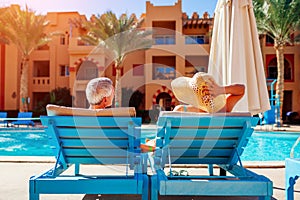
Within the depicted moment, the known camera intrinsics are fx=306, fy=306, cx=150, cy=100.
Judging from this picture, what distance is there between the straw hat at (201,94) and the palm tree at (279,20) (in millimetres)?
15989

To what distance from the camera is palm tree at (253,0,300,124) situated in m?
17.6

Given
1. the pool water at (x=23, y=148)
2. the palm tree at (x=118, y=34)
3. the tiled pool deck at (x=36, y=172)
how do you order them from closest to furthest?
the tiled pool deck at (x=36, y=172) < the pool water at (x=23, y=148) < the palm tree at (x=118, y=34)

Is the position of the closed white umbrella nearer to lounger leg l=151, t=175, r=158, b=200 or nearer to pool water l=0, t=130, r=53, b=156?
lounger leg l=151, t=175, r=158, b=200

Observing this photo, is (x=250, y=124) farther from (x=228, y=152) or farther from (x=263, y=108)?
(x=263, y=108)

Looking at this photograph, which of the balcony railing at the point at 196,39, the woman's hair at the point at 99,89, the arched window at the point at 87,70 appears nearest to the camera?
the woman's hair at the point at 99,89

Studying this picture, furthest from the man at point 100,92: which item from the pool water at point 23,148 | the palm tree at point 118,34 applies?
the palm tree at point 118,34

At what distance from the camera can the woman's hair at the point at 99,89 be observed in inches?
114

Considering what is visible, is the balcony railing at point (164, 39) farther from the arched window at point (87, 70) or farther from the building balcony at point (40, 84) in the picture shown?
the building balcony at point (40, 84)

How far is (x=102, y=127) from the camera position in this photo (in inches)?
105

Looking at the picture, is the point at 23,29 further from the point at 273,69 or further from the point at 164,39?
the point at 273,69

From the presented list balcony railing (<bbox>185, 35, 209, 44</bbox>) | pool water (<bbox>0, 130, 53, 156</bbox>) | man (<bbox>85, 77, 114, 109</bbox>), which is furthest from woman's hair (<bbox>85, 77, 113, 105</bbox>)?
balcony railing (<bbox>185, 35, 209, 44</bbox>)

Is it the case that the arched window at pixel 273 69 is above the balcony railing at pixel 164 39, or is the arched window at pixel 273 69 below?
below

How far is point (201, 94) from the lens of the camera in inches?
118

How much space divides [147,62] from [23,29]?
911 centimetres
